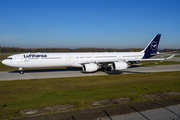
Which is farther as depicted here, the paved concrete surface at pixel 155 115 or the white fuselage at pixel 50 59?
the white fuselage at pixel 50 59

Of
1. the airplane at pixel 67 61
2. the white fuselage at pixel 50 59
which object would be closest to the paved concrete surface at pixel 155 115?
the airplane at pixel 67 61

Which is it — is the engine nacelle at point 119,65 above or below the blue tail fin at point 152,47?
below

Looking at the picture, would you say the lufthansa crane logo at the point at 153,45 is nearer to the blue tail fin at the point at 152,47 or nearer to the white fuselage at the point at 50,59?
the blue tail fin at the point at 152,47

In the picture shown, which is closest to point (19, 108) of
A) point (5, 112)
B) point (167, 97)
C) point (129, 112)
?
point (5, 112)

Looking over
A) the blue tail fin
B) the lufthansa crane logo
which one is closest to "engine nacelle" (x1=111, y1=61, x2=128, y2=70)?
the blue tail fin

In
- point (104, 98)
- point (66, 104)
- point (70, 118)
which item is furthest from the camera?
point (104, 98)

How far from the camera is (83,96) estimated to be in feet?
48.1

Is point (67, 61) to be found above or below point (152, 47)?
below

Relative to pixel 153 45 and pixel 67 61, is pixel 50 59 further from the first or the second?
pixel 153 45

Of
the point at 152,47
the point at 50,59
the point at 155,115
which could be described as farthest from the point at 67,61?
the point at 152,47

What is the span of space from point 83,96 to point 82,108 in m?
3.20

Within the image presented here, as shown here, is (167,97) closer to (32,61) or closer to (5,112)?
(5,112)

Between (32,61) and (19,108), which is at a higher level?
(32,61)

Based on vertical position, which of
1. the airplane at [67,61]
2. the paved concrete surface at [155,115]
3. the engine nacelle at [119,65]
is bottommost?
the paved concrete surface at [155,115]
